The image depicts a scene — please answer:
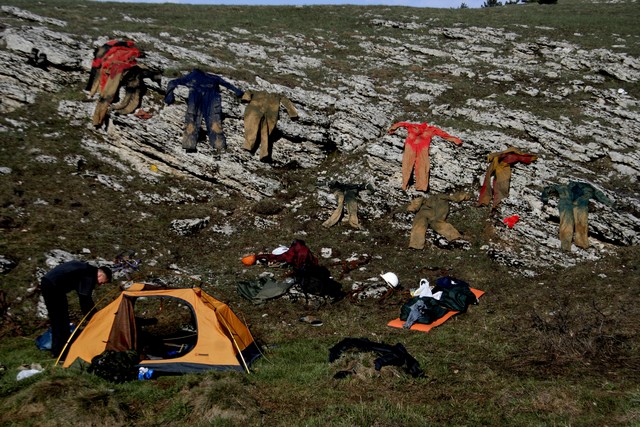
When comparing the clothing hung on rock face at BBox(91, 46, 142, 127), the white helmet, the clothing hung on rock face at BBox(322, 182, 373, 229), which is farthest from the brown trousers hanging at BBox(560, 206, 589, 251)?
the clothing hung on rock face at BBox(91, 46, 142, 127)

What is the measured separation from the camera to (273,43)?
93.9ft

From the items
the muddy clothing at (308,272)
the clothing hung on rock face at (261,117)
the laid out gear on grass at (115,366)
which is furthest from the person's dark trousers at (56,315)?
the clothing hung on rock face at (261,117)

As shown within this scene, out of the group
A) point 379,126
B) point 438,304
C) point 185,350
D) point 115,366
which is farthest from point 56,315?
point 379,126

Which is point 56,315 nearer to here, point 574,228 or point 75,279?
point 75,279

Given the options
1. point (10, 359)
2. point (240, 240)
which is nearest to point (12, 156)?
point (240, 240)

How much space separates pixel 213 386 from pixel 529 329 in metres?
7.61

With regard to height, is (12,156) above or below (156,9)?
below

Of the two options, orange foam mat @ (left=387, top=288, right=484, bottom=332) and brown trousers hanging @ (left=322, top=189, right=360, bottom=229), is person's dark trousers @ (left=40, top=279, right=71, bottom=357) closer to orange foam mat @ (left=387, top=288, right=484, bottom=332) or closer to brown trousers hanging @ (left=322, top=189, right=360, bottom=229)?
orange foam mat @ (left=387, top=288, right=484, bottom=332)

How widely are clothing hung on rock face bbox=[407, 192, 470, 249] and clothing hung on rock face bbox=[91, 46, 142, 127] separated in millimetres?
13575

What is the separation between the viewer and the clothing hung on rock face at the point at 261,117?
18.8 meters

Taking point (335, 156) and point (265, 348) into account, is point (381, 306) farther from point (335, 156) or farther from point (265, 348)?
point (335, 156)

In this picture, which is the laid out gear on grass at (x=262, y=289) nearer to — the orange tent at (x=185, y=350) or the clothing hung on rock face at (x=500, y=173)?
the orange tent at (x=185, y=350)

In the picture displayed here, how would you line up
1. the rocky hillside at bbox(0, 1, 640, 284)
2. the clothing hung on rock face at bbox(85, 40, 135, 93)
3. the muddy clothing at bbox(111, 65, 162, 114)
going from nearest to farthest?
1. the rocky hillside at bbox(0, 1, 640, 284)
2. the muddy clothing at bbox(111, 65, 162, 114)
3. the clothing hung on rock face at bbox(85, 40, 135, 93)

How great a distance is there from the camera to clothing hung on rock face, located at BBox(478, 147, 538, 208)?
16.9m
